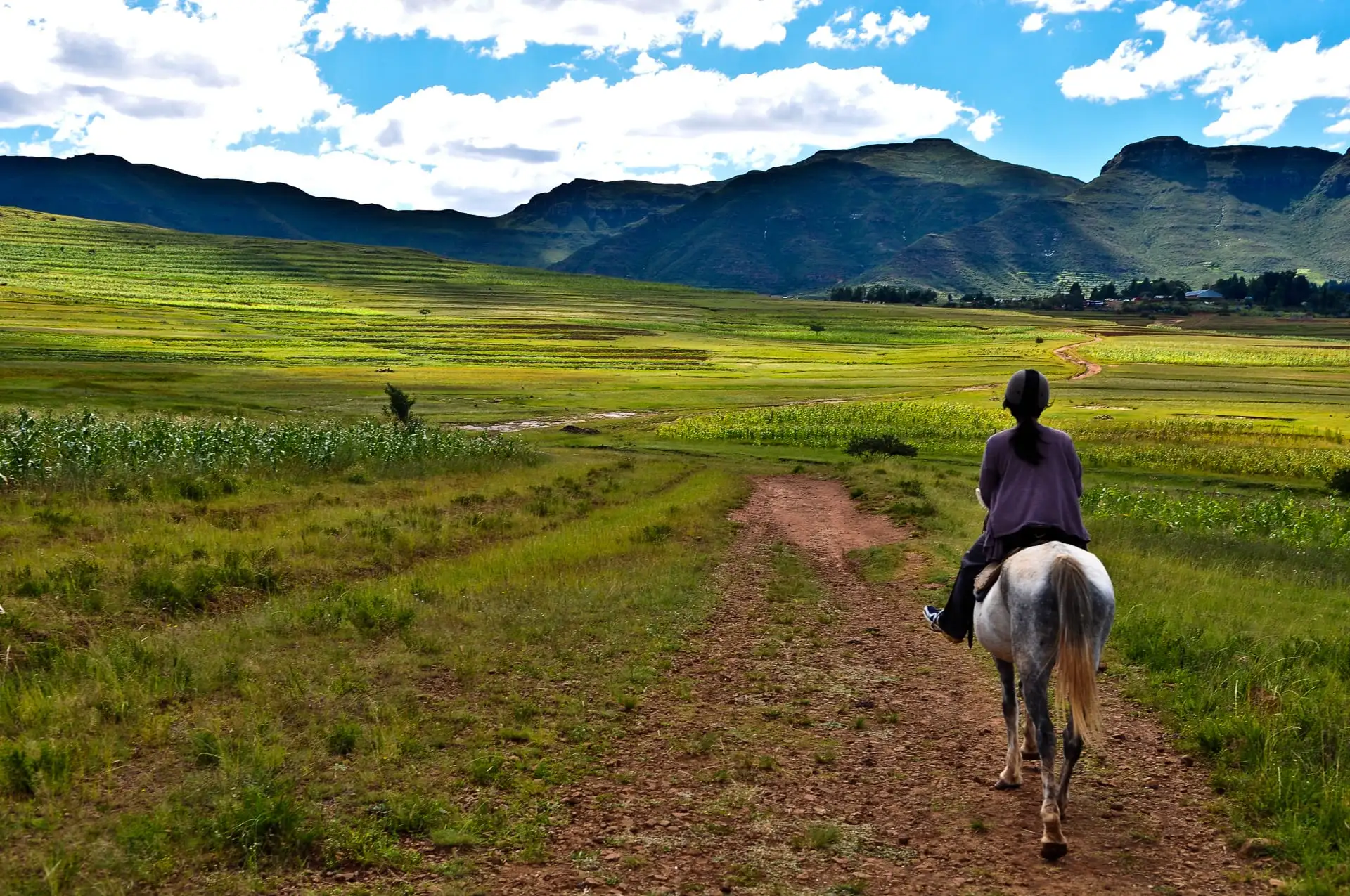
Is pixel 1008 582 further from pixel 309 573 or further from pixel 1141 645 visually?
pixel 309 573

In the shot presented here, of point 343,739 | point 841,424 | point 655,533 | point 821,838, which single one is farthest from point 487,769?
point 841,424

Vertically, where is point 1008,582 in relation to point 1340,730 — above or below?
above

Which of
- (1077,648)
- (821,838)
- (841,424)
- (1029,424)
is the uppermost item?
(1029,424)

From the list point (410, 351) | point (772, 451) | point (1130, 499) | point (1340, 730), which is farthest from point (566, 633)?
point (410, 351)

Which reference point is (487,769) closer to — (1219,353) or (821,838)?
(821,838)

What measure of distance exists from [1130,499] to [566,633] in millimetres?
26604

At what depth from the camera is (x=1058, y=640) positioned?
7.74 meters

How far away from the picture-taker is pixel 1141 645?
12852 mm

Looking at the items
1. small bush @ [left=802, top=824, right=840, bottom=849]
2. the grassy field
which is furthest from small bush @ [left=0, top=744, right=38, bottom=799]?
small bush @ [left=802, top=824, right=840, bottom=849]

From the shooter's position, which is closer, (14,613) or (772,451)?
(14,613)

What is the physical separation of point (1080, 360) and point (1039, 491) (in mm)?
119549

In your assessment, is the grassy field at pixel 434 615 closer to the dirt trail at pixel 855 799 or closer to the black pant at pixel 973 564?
the dirt trail at pixel 855 799

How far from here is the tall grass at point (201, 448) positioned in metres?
25.2

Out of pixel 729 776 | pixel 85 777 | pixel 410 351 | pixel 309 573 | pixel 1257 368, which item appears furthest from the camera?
pixel 410 351
